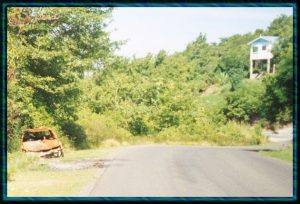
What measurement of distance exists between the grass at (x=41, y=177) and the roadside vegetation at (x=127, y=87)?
1.83 feet

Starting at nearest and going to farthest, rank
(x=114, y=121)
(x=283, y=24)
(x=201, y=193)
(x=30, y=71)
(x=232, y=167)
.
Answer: (x=201, y=193) → (x=283, y=24) → (x=232, y=167) → (x=30, y=71) → (x=114, y=121)

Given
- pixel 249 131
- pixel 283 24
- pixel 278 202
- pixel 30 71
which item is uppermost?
pixel 283 24

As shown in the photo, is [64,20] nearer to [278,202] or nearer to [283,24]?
[283,24]

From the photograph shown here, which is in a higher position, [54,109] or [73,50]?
[73,50]

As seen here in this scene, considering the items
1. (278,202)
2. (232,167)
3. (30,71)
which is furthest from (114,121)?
(278,202)

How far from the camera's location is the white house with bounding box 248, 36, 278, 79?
12461 millimetres

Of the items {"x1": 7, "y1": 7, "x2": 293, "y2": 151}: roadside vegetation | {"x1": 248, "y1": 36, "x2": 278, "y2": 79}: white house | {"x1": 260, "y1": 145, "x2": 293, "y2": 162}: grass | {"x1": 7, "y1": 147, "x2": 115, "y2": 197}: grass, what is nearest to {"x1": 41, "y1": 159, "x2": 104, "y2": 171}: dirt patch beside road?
{"x1": 7, "y1": 147, "x2": 115, "y2": 197}: grass

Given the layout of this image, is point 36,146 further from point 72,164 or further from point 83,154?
point 83,154

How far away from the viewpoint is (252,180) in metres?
12.1

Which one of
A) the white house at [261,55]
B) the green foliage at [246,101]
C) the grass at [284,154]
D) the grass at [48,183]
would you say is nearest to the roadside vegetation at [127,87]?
the green foliage at [246,101]

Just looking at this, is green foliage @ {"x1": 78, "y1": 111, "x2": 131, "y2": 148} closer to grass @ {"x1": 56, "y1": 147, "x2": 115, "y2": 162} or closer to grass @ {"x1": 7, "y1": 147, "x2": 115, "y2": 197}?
grass @ {"x1": 56, "y1": 147, "x2": 115, "y2": 162}

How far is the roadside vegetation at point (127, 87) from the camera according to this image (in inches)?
512

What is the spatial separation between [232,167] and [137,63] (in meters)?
4.61

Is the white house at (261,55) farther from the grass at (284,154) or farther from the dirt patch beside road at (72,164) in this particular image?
the dirt patch beside road at (72,164)
